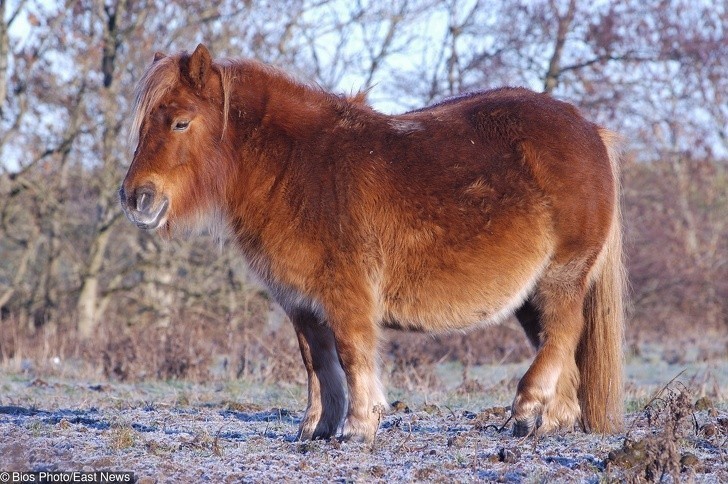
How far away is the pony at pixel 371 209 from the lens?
15.2 ft

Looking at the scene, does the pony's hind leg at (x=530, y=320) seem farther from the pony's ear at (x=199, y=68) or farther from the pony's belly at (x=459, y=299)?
the pony's ear at (x=199, y=68)

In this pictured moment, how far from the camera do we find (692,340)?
14.0 m

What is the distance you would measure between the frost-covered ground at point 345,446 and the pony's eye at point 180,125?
1725 millimetres

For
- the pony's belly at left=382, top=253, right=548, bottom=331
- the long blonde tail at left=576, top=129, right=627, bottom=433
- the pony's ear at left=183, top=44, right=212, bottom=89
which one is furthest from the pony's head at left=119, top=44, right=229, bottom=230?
the long blonde tail at left=576, top=129, right=627, bottom=433

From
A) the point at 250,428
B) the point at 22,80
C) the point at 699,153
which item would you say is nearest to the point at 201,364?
the point at 250,428

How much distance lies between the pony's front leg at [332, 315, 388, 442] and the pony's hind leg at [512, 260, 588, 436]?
0.89 m

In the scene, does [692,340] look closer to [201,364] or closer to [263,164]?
[201,364]

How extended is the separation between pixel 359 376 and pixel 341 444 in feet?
1.27

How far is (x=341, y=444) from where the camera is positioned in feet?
14.5

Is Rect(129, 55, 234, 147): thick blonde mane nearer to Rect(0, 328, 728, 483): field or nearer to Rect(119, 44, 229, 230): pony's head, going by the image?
Rect(119, 44, 229, 230): pony's head

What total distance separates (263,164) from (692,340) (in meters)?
11.1

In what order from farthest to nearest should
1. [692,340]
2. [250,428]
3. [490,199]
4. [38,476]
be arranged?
1. [692,340]
2. [250,428]
3. [490,199]
4. [38,476]

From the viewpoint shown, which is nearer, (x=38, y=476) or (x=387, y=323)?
(x=38, y=476)

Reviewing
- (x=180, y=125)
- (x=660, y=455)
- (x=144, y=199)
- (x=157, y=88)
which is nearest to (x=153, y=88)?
(x=157, y=88)
